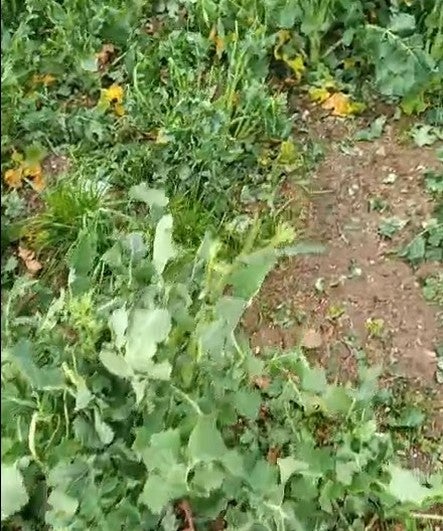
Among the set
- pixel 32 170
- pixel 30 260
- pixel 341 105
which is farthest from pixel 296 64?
pixel 30 260

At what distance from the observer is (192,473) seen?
2.25m

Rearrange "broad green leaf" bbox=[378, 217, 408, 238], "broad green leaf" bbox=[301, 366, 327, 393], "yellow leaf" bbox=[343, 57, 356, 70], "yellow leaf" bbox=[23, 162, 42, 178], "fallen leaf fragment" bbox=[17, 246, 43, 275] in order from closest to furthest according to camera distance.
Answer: "broad green leaf" bbox=[301, 366, 327, 393]
"fallen leaf fragment" bbox=[17, 246, 43, 275]
"broad green leaf" bbox=[378, 217, 408, 238]
"yellow leaf" bbox=[23, 162, 42, 178]
"yellow leaf" bbox=[343, 57, 356, 70]

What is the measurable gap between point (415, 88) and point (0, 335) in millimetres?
2211

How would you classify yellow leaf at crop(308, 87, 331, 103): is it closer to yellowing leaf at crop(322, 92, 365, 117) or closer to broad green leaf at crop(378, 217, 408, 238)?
yellowing leaf at crop(322, 92, 365, 117)

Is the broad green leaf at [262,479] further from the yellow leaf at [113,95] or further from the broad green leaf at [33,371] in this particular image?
the yellow leaf at [113,95]

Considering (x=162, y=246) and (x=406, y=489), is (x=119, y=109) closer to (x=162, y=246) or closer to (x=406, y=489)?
(x=162, y=246)

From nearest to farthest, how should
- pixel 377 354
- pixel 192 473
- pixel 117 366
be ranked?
pixel 117 366 < pixel 192 473 < pixel 377 354

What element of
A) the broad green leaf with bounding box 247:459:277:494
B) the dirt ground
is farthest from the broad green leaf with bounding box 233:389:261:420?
the dirt ground

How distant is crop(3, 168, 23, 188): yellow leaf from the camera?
3457 millimetres

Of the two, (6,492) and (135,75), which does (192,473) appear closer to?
(6,492)

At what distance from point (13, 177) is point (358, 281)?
115 cm

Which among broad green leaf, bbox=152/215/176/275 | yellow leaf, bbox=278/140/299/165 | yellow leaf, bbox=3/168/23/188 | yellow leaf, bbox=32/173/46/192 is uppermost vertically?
broad green leaf, bbox=152/215/176/275

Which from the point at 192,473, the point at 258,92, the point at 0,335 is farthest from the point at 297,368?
the point at 258,92

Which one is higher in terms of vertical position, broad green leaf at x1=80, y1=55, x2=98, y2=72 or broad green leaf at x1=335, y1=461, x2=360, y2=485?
broad green leaf at x1=80, y1=55, x2=98, y2=72
